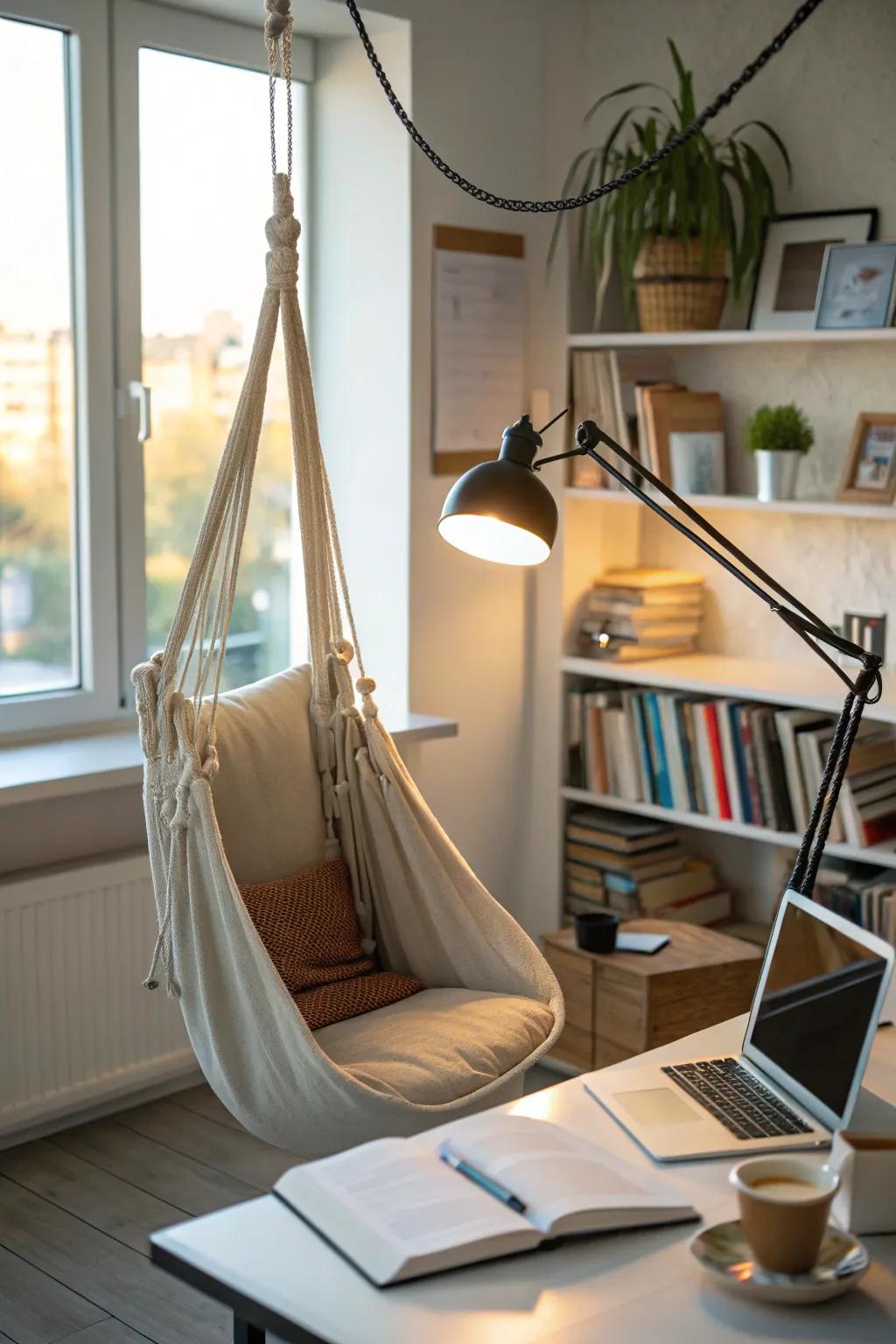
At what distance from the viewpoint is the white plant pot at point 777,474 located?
11.1 feet

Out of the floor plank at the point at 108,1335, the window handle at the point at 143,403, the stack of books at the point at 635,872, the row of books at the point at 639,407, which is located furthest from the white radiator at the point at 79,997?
the row of books at the point at 639,407

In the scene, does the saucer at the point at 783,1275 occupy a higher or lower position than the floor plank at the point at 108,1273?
higher

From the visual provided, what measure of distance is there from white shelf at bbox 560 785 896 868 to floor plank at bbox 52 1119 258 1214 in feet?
4.27

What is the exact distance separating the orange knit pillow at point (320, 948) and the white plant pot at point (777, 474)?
138cm

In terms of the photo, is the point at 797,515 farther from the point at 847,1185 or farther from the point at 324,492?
the point at 847,1185

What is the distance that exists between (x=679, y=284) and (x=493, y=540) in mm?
1557

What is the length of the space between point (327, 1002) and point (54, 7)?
2054mm

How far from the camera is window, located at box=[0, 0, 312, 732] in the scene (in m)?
3.18

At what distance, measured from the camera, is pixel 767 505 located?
3.38 meters

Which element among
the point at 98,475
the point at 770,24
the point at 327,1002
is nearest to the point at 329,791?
the point at 327,1002

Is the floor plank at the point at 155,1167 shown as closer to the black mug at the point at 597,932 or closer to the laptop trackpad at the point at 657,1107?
the black mug at the point at 597,932

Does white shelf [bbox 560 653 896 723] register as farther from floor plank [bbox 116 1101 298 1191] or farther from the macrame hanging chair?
floor plank [bbox 116 1101 298 1191]

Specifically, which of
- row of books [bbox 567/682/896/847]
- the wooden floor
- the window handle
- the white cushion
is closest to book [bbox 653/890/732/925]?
row of books [bbox 567/682/896/847]

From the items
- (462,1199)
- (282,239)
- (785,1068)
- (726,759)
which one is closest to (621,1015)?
(726,759)
